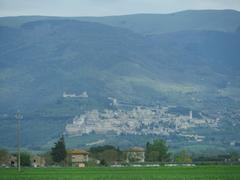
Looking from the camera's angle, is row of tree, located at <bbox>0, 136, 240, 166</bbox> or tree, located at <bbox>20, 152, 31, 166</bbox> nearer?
tree, located at <bbox>20, 152, 31, 166</bbox>

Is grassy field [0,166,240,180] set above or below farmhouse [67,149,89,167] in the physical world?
below

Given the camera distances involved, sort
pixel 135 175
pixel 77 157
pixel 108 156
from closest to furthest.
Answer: pixel 135 175, pixel 108 156, pixel 77 157

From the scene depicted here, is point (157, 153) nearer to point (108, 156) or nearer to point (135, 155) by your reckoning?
point (135, 155)

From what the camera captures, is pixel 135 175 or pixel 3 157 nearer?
pixel 135 175

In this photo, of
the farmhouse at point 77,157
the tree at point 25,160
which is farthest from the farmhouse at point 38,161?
the tree at point 25,160

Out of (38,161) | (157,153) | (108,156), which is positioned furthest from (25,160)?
(157,153)

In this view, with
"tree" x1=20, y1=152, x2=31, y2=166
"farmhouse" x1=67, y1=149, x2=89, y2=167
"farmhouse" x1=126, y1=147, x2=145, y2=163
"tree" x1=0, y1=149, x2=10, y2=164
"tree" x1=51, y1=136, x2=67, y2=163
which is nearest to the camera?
"tree" x1=20, y1=152, x2=31, y2=166

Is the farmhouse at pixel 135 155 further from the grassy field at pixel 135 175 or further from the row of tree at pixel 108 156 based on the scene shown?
the grassy field at pixel 135 175

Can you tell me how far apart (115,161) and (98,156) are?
30.6ft

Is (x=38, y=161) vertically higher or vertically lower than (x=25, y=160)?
higher

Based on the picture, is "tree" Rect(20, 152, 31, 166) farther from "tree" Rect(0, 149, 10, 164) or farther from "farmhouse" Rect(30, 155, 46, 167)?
"tree" Rect(0, 149, 10, 164)

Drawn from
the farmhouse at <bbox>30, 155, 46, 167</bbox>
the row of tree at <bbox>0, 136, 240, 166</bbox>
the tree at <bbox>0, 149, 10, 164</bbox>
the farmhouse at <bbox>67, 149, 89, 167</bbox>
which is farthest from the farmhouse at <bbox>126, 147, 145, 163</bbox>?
the tree at <bbox>0, 149, 10, 164</bbox>

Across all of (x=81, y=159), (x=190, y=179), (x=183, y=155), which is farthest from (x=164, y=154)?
(x=190, y=179)

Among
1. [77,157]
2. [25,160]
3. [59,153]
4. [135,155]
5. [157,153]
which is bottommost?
[25,160]
